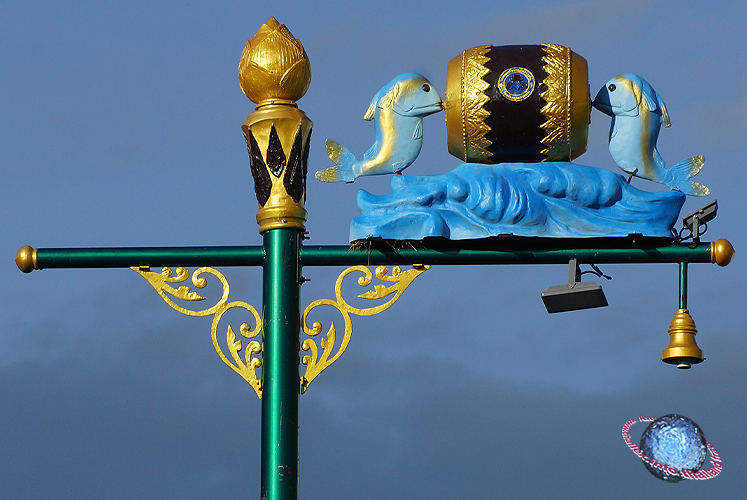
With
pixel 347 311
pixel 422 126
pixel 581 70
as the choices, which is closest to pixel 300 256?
pixel 347 311

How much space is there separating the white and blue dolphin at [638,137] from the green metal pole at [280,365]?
7.53 feet

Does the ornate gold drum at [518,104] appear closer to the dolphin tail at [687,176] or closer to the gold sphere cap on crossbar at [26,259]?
the dolphin tail at [687,176]

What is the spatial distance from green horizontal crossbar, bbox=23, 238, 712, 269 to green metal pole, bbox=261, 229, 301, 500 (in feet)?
0.41

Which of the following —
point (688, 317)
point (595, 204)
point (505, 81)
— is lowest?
point (688, 317)

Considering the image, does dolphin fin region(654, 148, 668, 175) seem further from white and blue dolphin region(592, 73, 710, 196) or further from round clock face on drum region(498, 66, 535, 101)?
round clock face on drum region(498, 66, 535, 101)

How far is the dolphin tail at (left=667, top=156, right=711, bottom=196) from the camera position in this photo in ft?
40.0

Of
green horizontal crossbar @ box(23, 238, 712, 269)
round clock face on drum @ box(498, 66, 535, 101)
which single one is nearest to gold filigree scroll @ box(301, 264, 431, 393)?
green horizontal crossbar @ box(23, 238, 712, 269)

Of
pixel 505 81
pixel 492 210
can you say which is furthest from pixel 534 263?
pixel 505 81

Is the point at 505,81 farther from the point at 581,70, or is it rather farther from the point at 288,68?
the point at 288,68

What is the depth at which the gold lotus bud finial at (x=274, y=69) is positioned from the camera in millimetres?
12180

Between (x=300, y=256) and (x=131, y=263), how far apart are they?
1126 mm

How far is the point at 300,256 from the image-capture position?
11891 millimetres

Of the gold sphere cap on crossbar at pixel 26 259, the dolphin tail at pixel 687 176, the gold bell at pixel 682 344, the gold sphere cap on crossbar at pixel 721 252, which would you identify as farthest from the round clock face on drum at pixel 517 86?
the gold sphere cap on crossbar at pixel 26 259

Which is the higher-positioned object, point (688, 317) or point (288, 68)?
point (288, 68)
